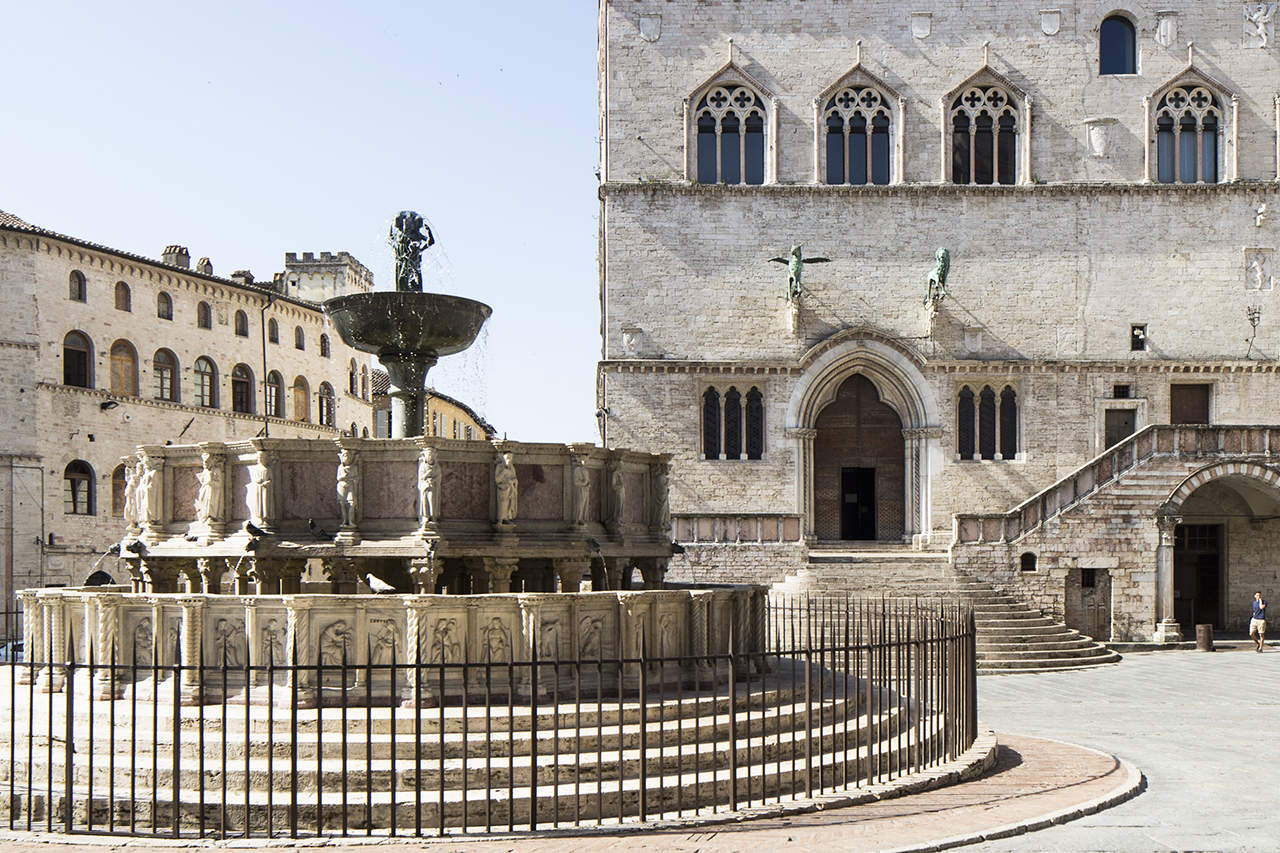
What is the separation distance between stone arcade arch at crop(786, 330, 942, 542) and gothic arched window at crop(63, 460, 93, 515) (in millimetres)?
19951

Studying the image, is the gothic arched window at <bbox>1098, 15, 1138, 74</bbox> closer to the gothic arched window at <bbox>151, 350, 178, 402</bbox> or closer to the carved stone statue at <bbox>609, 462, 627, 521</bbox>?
the carved stone statue at <bbox>609, 462, 627, 521</bbox>

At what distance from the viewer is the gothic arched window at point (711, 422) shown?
29141mm

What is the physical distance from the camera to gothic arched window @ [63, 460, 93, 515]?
33781mm

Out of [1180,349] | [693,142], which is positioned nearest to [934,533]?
[1180,349]

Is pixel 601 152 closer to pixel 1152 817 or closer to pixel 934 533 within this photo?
pixel 934 533

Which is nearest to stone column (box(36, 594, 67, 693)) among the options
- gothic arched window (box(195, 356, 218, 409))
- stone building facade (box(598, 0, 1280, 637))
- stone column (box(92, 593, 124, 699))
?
stone column (box(92, 593, 124, 699))

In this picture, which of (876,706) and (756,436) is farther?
(756,436)

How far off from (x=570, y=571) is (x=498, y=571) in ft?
2.84

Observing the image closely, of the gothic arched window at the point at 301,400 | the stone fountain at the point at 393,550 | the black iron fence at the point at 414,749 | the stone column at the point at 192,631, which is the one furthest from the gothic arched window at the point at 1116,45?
the gothic arched window at the point at 301,400

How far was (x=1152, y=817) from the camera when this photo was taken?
9.45 m

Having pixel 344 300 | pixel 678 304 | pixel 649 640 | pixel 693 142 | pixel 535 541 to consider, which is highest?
pixel 693 142

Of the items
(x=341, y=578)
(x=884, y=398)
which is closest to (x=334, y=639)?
(x=341, y=578)

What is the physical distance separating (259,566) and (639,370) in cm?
1839

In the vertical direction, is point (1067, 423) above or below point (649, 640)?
above
